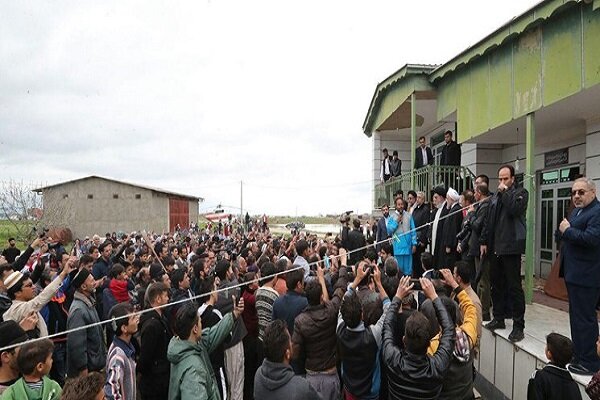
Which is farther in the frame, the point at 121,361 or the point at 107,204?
the point at 107,204

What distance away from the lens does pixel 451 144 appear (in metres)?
9.91

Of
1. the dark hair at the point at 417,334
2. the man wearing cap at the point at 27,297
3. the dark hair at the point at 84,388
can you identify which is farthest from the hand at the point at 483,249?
the man wearing cap at the point at 27,297

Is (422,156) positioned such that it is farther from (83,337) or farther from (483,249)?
(83,337)

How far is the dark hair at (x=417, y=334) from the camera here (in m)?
2.81

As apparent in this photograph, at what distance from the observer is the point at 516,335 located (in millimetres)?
4805

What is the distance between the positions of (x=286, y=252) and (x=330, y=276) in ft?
10.9

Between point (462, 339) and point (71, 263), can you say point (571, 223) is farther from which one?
point (71, 263)

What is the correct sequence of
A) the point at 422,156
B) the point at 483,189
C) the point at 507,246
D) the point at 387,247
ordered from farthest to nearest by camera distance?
the point at 422,156
the point at 387,247
the point at 483,189
the point at 507,246

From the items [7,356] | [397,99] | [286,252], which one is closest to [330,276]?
[286,252]

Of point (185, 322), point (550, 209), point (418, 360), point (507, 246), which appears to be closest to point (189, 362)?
point (185, 322)

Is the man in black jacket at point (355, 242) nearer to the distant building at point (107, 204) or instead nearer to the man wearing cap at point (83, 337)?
the man wearing cap at point (83, 337)

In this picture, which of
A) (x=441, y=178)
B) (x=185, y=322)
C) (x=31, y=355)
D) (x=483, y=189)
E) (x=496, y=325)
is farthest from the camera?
(x=441, y=178)

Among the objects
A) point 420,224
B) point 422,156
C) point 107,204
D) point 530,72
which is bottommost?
point 107,204

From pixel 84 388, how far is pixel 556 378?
324 centimetres
